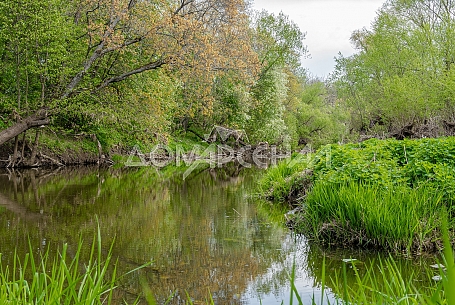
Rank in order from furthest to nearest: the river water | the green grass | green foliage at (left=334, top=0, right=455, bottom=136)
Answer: green foliage at (left=334, top=0, right=455, bottom=136), the river water, the green grass

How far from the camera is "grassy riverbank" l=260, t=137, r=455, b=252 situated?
6219 mm

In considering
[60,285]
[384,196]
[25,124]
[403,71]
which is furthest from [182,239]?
[403,71]

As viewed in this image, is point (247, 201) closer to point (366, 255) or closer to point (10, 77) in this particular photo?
point (366, 255)

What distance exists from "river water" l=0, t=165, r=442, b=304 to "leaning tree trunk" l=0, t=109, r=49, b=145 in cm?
477

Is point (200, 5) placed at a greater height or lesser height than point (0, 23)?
greater

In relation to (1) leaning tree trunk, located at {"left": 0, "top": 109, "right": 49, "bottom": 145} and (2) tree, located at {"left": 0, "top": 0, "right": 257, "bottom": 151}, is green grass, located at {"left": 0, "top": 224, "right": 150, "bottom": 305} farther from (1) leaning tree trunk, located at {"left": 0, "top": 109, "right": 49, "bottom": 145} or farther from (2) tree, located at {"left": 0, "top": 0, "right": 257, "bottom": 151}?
A: (1) leaning tree trunk, located at {"left": 0, "top": 109, "right": 49, "bottom": 145}

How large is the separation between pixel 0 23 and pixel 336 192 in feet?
51.4

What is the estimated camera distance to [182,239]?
287 inches

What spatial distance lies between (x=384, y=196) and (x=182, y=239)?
10.4 ft

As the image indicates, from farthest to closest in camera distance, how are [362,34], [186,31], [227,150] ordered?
[362,34] → [227,150] → [186,31]

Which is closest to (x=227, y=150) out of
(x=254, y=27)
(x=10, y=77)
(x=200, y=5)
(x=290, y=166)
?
(x=254, y=27)

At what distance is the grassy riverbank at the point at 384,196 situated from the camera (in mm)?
6219

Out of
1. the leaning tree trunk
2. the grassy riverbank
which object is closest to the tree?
the leaning tree trunk

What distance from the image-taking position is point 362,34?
44250 millimetres
